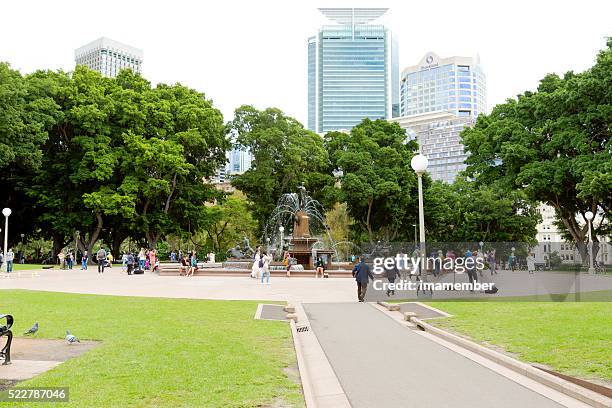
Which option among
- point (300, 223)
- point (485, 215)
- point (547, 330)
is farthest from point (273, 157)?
point (547, 330)

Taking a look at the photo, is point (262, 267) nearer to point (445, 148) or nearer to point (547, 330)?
point (547, 330)

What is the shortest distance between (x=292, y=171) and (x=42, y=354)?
138 ft

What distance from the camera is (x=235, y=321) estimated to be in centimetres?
1296

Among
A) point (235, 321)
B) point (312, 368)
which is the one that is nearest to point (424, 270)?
point (235, 321)

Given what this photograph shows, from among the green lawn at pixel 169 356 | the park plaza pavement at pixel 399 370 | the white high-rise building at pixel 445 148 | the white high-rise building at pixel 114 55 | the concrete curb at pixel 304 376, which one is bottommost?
the park plaza pavement at pixel 399 370

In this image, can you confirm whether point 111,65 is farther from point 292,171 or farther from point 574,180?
point 574,180

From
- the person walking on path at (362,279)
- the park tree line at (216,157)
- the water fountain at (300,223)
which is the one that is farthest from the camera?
the park tree line at (216,157)

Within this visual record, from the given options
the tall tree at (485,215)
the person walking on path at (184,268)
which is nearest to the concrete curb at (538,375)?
the person walking on path at (184,268)

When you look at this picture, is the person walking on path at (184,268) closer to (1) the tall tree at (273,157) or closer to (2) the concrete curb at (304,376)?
(1) the tall tree at (273,157)

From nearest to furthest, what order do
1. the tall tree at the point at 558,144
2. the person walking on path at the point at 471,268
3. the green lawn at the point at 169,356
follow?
the green lawn at the point at 169,356 < the person walking on path at the point at 471,268 < the tall tree at the point at 558,144

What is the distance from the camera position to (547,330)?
1145 centimetres

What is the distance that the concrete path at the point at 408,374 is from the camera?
6.75 metres

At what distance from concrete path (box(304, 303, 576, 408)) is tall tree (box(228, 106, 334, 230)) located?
3785 centimetres

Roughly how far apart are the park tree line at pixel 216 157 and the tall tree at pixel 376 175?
135 mm
